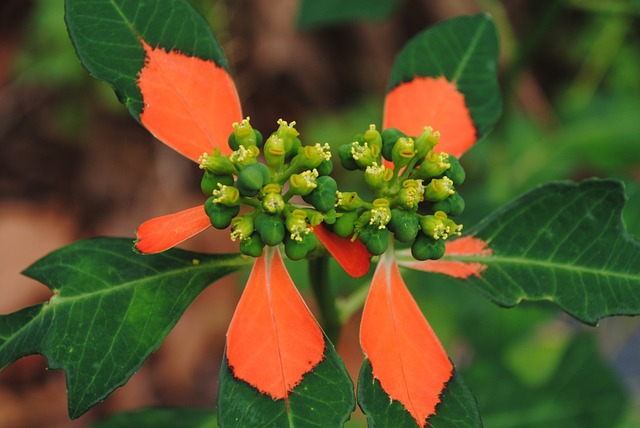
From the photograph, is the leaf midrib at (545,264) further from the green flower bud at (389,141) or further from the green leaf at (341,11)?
the green leaf at (341,11)

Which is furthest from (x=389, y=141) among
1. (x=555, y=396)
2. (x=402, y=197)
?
(x=555, y=396)

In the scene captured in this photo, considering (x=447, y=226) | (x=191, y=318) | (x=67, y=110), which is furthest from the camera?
(x=67, y=110)

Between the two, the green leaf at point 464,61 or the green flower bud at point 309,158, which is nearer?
Result: the green flower bud at point 309,158

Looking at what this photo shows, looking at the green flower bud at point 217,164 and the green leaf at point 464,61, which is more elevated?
the green leaf at point 464,61

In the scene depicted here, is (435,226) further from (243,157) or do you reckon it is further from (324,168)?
(243,157)

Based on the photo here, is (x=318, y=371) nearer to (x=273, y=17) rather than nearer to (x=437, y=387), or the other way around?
(x=437, y=387)

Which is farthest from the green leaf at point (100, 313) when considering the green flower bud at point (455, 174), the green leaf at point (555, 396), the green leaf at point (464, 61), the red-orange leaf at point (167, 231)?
the green leaf at point (555, 396)

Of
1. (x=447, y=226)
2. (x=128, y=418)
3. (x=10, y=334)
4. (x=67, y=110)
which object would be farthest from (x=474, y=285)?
(x=67, y=110)

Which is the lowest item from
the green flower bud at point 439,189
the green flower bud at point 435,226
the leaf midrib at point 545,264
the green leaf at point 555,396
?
the green leaf at point 555,396
